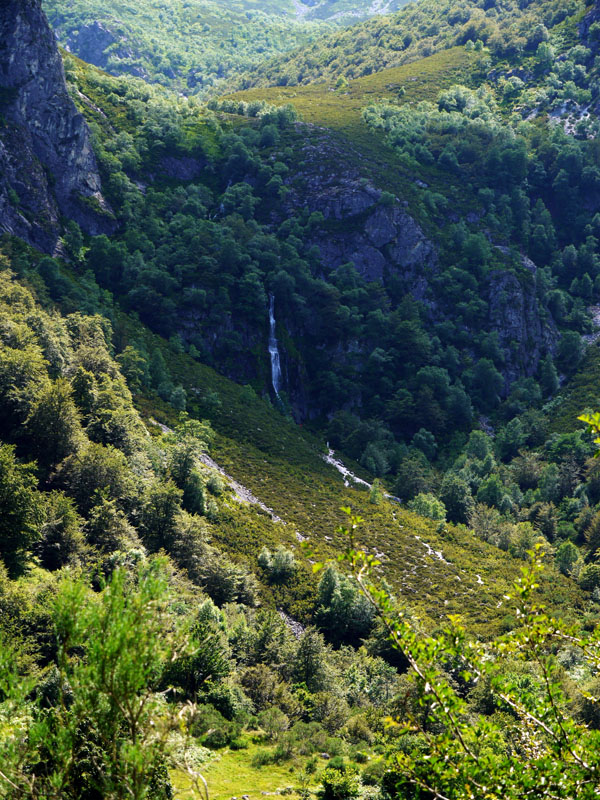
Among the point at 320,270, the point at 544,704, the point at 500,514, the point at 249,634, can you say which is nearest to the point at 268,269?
the point at 320,270

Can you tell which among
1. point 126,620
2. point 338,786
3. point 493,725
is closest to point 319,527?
point 338,786

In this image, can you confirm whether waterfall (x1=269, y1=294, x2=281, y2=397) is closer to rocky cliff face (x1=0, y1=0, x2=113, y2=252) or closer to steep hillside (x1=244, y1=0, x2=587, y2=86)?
rocky cliff face (x1=0, y1=0, x2=113, y2=252)

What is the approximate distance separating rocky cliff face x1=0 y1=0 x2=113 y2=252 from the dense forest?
1.46 feet

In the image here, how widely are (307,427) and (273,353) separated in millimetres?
11861

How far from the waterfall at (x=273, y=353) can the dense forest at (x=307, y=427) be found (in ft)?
2.14

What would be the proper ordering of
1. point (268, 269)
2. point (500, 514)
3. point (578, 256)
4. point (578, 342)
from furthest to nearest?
point (578, 256) < point (578, 342) < point (268, 269) < point (500, 514)

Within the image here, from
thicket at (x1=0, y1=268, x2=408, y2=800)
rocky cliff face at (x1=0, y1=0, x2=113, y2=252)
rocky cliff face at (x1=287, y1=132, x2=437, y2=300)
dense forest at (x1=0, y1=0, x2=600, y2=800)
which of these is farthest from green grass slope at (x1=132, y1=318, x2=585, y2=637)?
rocky cliff face at (x1=287, y1=132, x2=437, y2=300)

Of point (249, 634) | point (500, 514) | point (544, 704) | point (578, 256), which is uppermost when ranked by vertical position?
point (578, 256)

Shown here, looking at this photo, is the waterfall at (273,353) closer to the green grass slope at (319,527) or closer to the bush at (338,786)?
the green grass slope at (319,527)

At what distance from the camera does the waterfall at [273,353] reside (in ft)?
308

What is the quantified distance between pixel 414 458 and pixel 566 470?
19.1m

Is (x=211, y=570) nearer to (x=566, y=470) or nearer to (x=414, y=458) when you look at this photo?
(x=414, y=458)

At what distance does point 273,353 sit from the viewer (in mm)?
95688

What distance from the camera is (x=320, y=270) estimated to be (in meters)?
106
